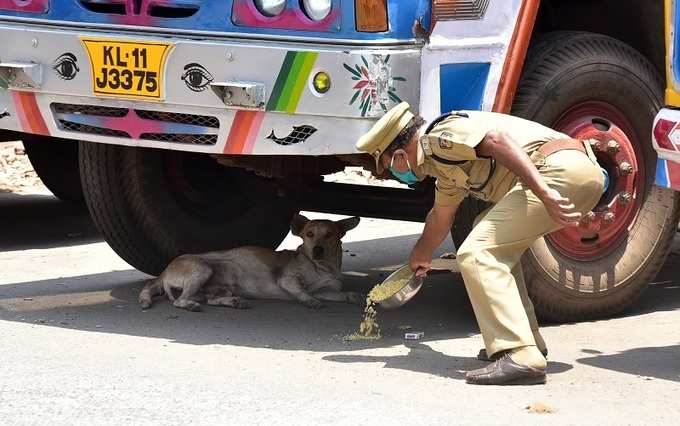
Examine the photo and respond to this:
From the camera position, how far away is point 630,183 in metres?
7.10

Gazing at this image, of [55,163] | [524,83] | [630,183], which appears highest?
[524,83]

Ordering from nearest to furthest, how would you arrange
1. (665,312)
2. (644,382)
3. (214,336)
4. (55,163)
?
(644,382), (214,336), (665,312), (55,163)

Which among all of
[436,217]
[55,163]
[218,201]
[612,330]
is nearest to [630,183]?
[612,330]

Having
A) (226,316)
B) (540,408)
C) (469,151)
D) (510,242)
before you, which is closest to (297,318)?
(226,316)

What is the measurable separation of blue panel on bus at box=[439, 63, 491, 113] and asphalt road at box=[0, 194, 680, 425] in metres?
1.06

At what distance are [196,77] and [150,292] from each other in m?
1.54

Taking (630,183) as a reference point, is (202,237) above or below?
below

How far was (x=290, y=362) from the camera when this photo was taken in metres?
6.33

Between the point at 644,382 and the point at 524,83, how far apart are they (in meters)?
1.56

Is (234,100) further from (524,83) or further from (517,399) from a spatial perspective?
(517,399)

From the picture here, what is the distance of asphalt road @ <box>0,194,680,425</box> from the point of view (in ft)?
17.8

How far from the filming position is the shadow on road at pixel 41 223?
10.2 metres

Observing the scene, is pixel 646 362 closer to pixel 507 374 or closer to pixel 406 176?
pixel 507 374

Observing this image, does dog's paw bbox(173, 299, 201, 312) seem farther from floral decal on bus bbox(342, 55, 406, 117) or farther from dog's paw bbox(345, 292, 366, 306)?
floral decal on bus bbox(342, 55, 406, 117)
